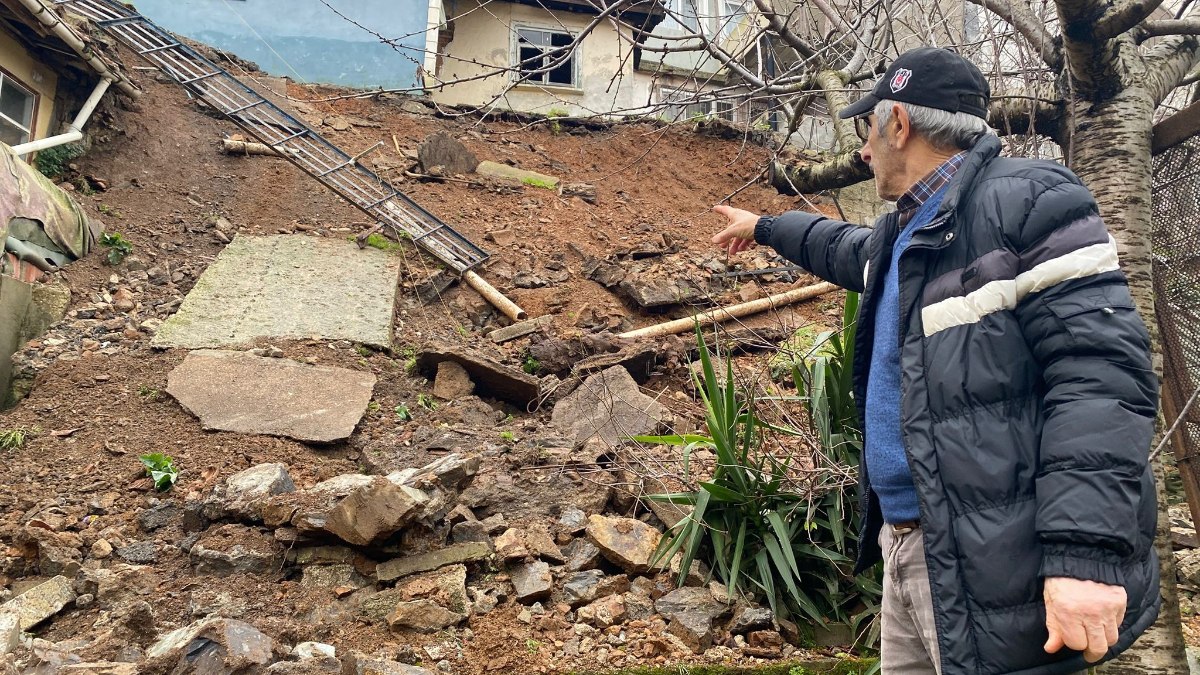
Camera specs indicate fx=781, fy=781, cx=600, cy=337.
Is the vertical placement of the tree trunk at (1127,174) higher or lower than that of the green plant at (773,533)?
higher

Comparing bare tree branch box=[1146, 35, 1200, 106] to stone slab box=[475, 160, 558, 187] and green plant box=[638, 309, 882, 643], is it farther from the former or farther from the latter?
stone slab box=[475, 160, 558, 187]

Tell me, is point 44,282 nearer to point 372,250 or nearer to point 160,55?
point 372,250

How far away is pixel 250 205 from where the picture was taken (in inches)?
359

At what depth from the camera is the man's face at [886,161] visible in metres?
2.06

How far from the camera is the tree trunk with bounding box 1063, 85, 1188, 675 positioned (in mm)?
2709

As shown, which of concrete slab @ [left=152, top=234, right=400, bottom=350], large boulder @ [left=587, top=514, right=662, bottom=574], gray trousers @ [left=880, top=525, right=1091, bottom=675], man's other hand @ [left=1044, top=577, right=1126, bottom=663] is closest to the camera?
man's other hand @ [left=1044, top=577, right=1126, bottom=663]

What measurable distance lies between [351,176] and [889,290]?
8.90 metres

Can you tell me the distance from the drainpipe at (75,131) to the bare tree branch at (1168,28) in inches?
364

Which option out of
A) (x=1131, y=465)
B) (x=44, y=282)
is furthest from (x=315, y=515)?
(x=44, y=282)

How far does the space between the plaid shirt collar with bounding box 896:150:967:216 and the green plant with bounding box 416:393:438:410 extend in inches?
173

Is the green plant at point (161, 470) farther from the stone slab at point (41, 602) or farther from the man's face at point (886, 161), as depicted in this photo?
the man's face at point (886, 161)

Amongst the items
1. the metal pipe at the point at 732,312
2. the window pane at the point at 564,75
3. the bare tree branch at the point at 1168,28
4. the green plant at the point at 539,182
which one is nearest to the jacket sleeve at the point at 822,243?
the bare tree branch at the point at 1168,28

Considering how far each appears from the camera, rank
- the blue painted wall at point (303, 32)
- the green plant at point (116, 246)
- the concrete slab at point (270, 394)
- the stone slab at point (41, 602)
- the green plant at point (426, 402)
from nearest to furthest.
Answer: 1. the stone slab at point (41, 602)
2. the concrete slab at point (270, 394)
3. the green plant at point (426, 402)
4. the green plant at point (116, 246)
5. the blue painted wall at point (303, 32)

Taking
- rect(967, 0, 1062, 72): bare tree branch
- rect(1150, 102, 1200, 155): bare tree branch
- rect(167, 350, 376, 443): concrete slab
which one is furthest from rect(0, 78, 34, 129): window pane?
rect(1150, 102, 1200, 155): bare tree branch
